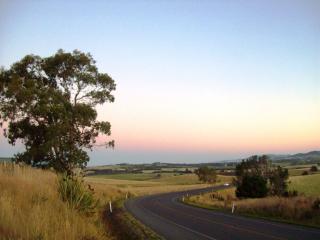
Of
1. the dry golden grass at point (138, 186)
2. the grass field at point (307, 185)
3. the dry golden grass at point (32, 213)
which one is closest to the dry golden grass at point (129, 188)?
the dry golden grass at point (138, 186)

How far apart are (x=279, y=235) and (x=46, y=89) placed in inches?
924

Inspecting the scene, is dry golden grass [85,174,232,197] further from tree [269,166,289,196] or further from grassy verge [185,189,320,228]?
grassy verge [185,189,320,228]

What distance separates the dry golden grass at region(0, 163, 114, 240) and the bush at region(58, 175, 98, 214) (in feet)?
1.00

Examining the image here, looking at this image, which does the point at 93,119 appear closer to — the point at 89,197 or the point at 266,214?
the point at 266,214

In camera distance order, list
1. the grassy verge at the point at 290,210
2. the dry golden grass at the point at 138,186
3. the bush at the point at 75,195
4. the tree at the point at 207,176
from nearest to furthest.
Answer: the bush at the point at 75,195, the grassy verge at the point at 290,210, the dry golden grass at the point at 138,186, the tree at the point at 207,176

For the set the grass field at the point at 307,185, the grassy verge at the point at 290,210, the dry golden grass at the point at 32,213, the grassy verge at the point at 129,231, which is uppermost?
the dry golden grass at the point at 32,213

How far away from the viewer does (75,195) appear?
15703 mm

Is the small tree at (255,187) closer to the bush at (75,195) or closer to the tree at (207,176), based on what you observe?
the bush at (75,195)

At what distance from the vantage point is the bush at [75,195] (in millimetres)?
15422

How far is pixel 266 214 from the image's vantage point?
3328 centimetres

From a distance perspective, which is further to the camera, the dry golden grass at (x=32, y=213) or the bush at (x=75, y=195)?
the bush at (x=75, y=195)

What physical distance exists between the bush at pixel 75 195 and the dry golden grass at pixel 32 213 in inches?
12.0

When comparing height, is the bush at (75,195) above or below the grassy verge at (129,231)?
above

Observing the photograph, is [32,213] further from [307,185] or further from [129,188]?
[129,188]
